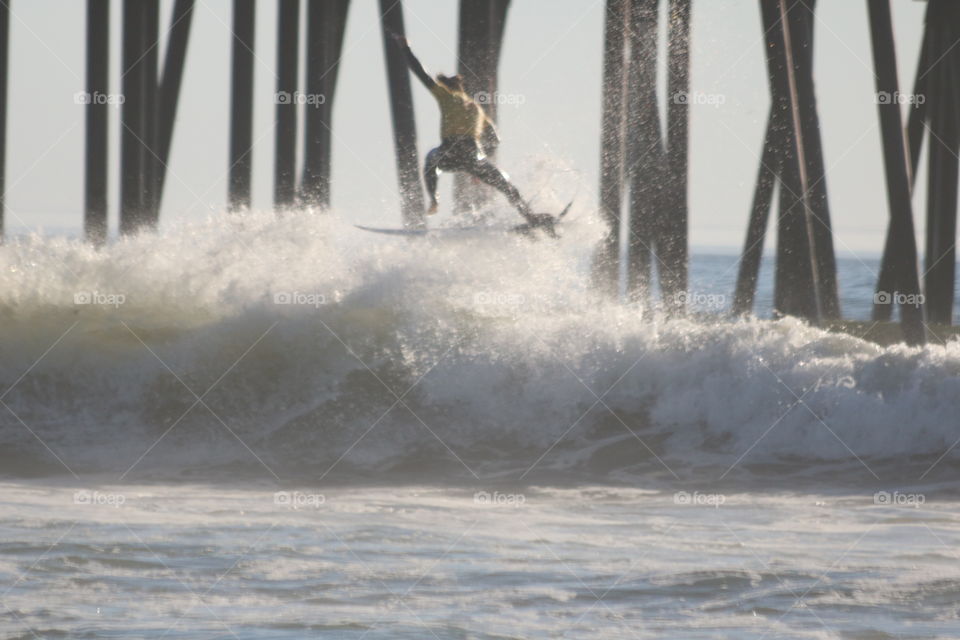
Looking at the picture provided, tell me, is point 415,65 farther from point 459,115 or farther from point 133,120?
point 133,120

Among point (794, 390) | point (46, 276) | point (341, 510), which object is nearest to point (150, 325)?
point (46, 276)

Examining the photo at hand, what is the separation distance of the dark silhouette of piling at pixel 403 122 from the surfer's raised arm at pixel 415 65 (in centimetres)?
133

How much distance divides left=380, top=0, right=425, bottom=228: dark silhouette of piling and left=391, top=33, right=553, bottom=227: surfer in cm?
86

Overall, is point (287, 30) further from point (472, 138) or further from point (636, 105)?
point (636, 105)

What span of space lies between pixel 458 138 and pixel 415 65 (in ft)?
2.26

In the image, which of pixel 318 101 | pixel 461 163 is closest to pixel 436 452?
pixel 461 163

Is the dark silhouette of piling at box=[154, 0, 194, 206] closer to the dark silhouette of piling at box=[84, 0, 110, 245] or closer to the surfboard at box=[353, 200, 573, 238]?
the dark silhouette of piling at box=[84, 0, 110, 245]

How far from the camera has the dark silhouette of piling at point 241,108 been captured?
435 inches

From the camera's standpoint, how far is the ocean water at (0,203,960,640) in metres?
5.25

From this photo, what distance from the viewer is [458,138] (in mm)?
10078

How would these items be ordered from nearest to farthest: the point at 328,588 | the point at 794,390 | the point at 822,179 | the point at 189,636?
the point at 189,636 → the point at 328,588 → the point at 794,390 → the point at 822,179

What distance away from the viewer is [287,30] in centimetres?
1123

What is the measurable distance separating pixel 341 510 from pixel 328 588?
177cm

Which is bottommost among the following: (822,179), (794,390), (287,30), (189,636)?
(189,636)
